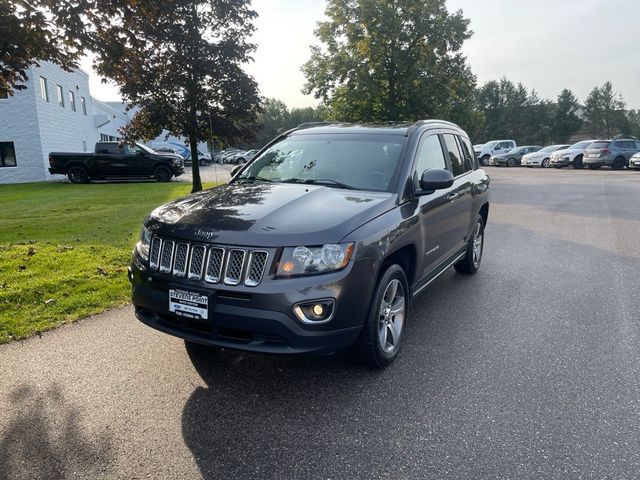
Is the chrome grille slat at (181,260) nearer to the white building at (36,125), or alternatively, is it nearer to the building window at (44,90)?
the white building at (36,125)

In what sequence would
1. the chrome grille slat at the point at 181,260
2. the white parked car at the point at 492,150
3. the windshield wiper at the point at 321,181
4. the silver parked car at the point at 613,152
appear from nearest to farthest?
the chrome grille slat at the point at 181,260
the windshield wiper at the point at 321,181
the silver parked car at the point at 613,152
the white parked car at the point at 492,150

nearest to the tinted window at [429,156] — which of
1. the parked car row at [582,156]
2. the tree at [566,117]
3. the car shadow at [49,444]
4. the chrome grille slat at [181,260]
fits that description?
the chrome grille slat at [181,260]

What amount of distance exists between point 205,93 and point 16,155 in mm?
14570

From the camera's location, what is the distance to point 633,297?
5.50m

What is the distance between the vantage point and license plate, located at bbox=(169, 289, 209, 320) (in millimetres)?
3158

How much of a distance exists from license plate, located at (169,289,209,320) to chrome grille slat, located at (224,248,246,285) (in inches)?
7.5

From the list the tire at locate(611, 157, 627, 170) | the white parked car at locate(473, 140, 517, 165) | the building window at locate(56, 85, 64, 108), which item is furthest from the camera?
the white parked car at locate(473, 140, 517, 165)

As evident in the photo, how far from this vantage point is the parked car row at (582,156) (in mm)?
28812

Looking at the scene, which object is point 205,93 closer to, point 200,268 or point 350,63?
point 350,63

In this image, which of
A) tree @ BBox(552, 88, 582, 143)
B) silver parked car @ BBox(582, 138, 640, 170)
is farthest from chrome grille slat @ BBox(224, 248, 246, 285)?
tree @ BBox(552, 88, 582, 143)

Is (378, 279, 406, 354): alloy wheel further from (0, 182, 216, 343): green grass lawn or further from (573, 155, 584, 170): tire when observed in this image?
(573, 155, 584, 170): tire

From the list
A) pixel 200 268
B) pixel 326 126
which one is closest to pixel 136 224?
pixel 326 126

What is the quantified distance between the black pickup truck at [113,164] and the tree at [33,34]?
57.5 feet

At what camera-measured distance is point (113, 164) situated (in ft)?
78.1
